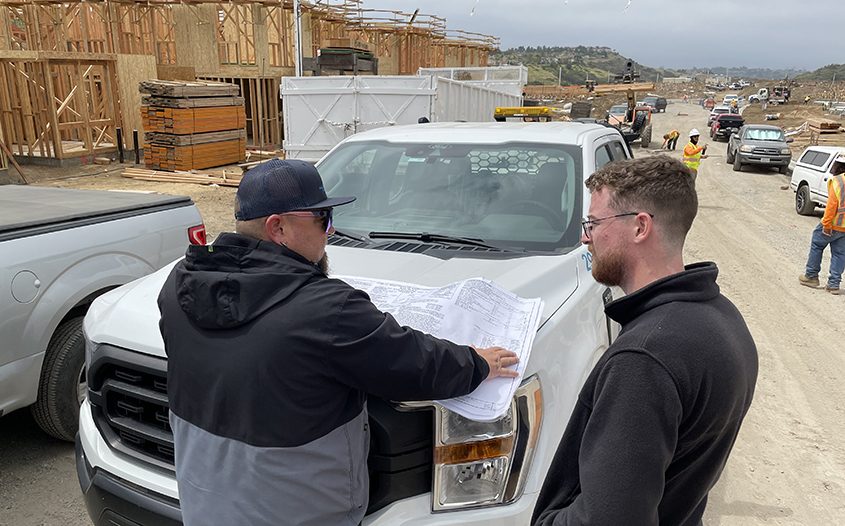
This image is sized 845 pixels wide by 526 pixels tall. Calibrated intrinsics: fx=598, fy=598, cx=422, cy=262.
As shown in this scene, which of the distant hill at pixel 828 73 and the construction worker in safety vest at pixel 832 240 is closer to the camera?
the construction worker in safety vest at pixel 832 240

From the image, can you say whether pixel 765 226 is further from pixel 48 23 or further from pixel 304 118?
pixel 48 23

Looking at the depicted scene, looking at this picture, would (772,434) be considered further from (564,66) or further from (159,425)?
(564,66)

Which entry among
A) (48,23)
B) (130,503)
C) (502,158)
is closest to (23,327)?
(130,503)

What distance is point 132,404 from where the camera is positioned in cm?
234

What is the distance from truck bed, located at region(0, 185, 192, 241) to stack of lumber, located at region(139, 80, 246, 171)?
11281 millimetres

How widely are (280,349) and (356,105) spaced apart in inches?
467

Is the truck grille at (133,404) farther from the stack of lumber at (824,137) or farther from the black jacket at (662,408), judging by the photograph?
the stack of lumber at (824,137)

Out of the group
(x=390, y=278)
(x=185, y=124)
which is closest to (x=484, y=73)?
(x=185, y=124)

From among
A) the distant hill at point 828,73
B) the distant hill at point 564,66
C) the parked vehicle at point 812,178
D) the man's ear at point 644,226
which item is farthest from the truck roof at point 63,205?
the distant hill at point 828,73

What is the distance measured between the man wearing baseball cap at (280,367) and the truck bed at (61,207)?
226cm

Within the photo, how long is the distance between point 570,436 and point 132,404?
5.82 ft

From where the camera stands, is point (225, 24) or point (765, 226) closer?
point (765, 226)

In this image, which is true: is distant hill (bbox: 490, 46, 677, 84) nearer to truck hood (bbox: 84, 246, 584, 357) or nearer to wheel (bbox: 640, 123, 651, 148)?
wheel (bbox: 640, 123, 651, 148)

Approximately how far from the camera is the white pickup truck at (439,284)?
6.04 feet
